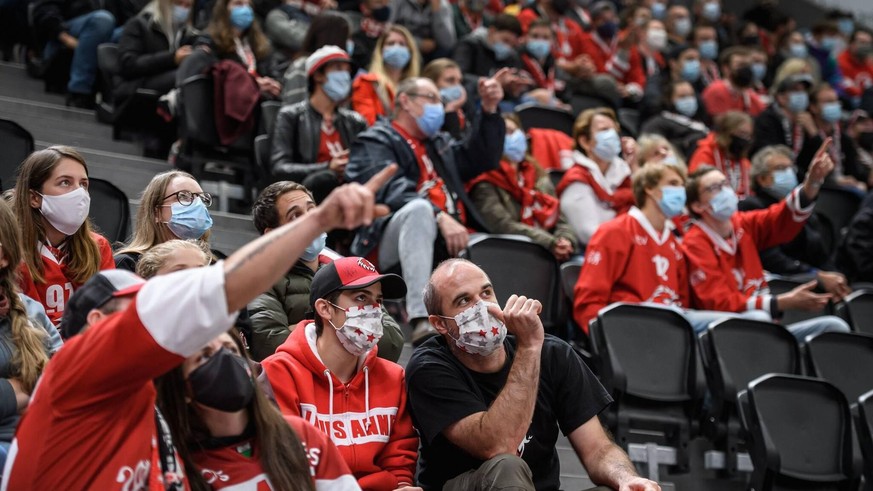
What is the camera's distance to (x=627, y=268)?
20.7 ft

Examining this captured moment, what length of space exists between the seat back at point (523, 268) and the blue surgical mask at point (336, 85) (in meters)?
1.21

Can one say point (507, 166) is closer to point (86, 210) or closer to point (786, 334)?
point (786, 334)

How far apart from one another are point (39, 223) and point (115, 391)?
2.07 m

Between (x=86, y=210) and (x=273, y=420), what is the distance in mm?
1795

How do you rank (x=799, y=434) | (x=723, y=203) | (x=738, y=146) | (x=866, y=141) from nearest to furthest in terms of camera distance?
1. (x=799, y=434)
2. (x=723, y=203)
3. (x=738, y=146)
4. (x=866, y=141)

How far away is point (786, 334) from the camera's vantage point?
6293mm

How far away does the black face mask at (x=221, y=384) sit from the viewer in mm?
2500

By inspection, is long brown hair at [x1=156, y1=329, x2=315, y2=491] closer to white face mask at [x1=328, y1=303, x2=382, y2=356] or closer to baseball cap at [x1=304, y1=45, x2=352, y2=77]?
white face mask at [x1=328, y1=303, x2=382, y2=356]

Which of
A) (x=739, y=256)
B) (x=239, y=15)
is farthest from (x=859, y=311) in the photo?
(x=239, y=15)

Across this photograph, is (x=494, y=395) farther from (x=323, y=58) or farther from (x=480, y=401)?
(x=323, y=58)

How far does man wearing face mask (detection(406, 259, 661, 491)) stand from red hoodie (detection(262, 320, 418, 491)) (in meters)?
0.08

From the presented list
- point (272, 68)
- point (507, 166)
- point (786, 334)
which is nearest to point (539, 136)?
point (507, 166)

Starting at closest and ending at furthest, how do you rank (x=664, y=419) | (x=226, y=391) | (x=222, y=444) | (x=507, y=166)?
(x=226, y=391), (x=222, y=444), (x=664, y=419), (x=507, y=166)

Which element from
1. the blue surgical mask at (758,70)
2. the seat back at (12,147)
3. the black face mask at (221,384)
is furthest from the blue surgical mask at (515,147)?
the blue surgical mask at (758,70)
